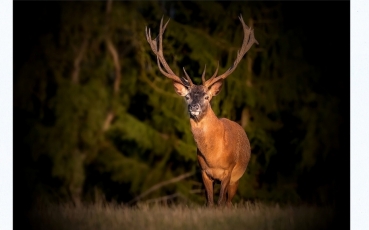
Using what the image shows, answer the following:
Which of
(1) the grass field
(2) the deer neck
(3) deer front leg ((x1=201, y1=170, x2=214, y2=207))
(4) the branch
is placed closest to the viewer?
(1) the grass field

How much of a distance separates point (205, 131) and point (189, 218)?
104 centimetres

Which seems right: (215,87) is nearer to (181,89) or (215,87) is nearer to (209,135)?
(181,89)

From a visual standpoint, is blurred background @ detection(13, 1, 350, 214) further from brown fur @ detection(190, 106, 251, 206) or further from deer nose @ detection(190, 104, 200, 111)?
deer nose @ detection(190, 104, 200, 111)

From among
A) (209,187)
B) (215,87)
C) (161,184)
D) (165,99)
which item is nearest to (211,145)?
(209,187)

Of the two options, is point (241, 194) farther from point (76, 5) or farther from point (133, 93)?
point (76, 5)

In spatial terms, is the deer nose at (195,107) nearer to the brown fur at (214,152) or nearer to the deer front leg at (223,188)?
the brown fur at (214,152)

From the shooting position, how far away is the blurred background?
14.9 meters

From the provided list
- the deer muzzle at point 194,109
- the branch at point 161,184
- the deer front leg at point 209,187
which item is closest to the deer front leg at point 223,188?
the deer front leg at point 209,187

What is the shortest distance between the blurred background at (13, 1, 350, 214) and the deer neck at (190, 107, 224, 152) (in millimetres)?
3216

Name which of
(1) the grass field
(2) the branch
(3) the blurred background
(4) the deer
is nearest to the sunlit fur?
(4) the deer

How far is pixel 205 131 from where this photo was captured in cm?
872

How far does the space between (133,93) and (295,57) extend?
183 inches

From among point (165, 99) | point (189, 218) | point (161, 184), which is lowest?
point (161, 184)

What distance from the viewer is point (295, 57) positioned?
1539cm
